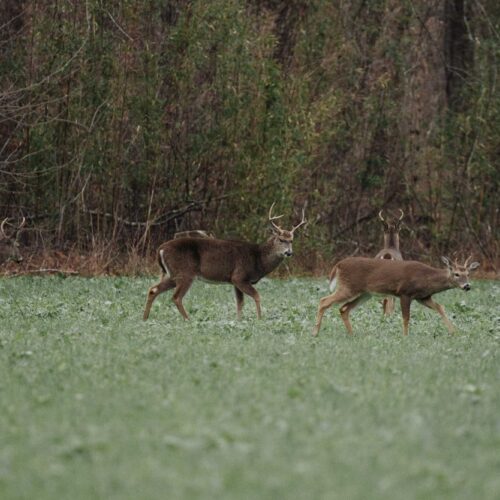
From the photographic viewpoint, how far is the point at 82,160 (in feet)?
82.1

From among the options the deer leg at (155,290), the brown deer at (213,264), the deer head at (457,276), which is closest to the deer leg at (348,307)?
the deer head at (457,276)

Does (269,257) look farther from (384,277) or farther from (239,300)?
(384,277)

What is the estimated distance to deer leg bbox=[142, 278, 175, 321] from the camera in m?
14.8

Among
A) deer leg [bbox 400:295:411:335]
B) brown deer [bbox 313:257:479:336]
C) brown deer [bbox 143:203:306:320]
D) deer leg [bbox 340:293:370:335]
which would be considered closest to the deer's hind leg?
brown deer [bbox 143:203:306:320]

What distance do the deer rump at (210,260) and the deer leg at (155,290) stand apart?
0.28 feet

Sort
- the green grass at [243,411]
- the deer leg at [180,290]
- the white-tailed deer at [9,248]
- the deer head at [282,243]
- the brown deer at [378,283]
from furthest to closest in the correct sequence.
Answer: the white-tailed deer at [9,248] < the deer head at [282,243] < the deer leg at [180,290] < the brown deer at [378,283] < the green grass at [243,411]

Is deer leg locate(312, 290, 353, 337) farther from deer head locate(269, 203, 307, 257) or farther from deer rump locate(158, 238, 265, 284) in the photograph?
deer head locate(269, 203, 307, 257)

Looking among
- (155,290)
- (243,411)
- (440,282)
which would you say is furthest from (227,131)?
(243,411)

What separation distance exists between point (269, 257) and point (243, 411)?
29.9 feet

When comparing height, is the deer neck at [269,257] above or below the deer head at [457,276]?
below

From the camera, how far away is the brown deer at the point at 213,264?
15289 millimetres

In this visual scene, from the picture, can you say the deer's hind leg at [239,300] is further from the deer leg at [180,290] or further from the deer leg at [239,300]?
the deer leg at [180,290]

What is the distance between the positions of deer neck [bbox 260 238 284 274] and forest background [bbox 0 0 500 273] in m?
7.01

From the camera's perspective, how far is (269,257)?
16.7m
